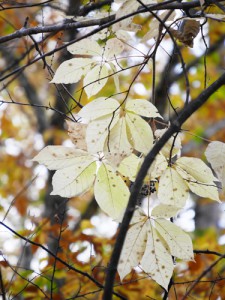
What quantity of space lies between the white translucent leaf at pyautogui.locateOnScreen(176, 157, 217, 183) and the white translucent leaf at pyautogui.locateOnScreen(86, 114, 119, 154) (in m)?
0.19

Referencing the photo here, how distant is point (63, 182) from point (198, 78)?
444cm

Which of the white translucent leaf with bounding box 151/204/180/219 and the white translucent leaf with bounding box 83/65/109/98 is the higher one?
the white translucent leaf with bounding box 83/65/109/98

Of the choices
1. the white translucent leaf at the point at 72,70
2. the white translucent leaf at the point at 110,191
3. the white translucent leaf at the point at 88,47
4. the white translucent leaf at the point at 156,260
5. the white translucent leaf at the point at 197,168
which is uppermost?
the white translucent leaf at the point at 88,47

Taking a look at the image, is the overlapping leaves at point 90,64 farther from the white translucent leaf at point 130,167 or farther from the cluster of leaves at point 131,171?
the white translucent leaf at point 130,167

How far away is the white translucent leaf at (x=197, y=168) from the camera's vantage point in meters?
0.93

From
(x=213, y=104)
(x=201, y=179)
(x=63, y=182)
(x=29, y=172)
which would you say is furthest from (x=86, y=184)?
(x=213, y=104)

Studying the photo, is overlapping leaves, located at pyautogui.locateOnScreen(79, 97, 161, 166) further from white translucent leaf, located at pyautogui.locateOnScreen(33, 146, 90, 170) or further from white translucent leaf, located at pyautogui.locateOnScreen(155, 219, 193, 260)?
white translucent leaf, located at pyautogui.locateOnScreen(155, 219, 193, 260)

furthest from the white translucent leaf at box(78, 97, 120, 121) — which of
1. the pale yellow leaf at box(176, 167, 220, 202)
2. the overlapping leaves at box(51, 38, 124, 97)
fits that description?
the pale yellow leaf at box(176, 167, 220, 202)

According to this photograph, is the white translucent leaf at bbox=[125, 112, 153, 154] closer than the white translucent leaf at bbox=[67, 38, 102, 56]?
Yes

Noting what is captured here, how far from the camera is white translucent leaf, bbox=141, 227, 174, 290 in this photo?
87 centimetres

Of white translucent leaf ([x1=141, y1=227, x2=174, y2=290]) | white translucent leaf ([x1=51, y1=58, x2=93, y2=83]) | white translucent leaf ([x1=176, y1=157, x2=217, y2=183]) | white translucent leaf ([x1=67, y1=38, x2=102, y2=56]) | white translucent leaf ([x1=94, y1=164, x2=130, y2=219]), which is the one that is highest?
white translucent leaf ([x1=67, y1=38, x2=102, y2=56])

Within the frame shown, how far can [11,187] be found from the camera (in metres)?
5.27

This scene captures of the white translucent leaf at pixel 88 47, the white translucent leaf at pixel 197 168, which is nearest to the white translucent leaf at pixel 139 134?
the white translucent leaf at pixel 197 168

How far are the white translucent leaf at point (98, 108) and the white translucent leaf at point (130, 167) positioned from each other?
0.13m
